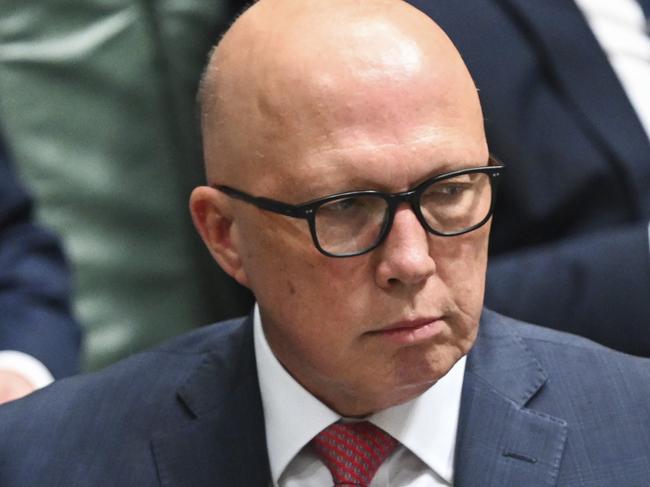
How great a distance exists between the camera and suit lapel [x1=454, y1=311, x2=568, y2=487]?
47.1 inches

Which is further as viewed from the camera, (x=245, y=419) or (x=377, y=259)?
(x=245, y=419)

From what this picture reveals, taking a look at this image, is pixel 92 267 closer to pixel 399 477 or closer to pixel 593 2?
pixel 593 2

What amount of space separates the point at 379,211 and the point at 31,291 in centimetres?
80

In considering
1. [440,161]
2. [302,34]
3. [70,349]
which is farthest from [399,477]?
[70,349]

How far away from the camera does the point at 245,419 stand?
1.28 m

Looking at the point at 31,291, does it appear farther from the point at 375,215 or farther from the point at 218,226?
the point at 375,215

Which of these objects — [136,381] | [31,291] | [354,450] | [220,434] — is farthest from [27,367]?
[354,450]

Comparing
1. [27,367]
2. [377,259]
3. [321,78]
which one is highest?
[321,78]

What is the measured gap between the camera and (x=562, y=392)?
1243mm

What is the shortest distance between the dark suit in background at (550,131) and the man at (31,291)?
0.56 meters

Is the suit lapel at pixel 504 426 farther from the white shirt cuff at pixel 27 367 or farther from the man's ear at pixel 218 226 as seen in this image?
the white shirt cuff at pixel 27 367

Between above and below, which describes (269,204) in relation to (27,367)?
above

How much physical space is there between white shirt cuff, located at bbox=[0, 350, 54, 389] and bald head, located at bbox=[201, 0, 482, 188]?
0.56m

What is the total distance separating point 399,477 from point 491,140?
26.7 inches
